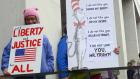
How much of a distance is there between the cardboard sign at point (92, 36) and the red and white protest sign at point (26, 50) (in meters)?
0.66

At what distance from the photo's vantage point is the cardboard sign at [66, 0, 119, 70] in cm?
523

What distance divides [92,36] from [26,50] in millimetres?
1102

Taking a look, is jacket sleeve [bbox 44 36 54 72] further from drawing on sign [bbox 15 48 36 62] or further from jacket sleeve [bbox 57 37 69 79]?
jacket sleeve [bbox 57 37 69 79]

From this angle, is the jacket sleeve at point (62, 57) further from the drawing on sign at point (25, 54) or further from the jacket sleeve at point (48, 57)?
the drawing on sign at point (25, 54)

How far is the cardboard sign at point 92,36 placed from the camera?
17.1ft

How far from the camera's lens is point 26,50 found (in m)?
5.96

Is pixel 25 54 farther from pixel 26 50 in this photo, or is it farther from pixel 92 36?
pixel 92 36

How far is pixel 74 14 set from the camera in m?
5.54

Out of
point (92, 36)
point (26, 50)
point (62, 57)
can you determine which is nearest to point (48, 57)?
point (26, 50)

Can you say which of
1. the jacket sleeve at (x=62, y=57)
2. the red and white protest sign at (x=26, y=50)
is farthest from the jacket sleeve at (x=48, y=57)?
the jacket sleeve at (x=62, y=57)

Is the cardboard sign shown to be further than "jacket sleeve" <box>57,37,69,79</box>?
No

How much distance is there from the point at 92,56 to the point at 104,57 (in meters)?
0.15

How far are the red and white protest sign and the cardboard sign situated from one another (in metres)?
0.66

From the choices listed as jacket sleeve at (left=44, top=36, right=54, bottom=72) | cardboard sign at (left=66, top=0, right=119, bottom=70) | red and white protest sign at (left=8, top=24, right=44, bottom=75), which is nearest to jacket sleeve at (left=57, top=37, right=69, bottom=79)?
jacket sleeve at (left=44, top=36, right=54, bottom=72)
